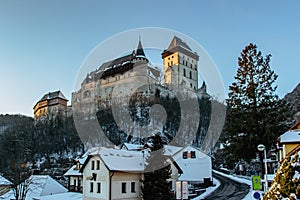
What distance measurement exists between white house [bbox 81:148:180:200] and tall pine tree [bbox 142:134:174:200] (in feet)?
3.90

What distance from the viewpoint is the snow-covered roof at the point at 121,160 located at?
81.3 feet

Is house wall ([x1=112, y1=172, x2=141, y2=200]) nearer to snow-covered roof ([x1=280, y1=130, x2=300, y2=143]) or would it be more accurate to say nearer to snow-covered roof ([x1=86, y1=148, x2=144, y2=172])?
snow-covered roof ([x1=86, y1=148, x2=144, y2=172])

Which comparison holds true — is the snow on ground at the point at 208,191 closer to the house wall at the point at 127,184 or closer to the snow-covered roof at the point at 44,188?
the house wall at the point at 127,184

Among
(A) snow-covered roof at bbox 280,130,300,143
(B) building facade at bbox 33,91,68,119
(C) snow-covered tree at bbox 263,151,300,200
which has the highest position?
(B) building facade at bbox 33,91,68,119

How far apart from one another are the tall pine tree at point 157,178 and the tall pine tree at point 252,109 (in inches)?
206

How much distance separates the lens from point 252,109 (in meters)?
20.9

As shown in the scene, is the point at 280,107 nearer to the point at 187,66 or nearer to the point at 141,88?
the point at 141,88

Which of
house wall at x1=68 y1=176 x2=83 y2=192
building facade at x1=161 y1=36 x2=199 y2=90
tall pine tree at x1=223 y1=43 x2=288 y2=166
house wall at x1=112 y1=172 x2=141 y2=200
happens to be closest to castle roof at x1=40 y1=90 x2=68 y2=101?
building facade at x1=161 y1=36 x2=199 y2=90

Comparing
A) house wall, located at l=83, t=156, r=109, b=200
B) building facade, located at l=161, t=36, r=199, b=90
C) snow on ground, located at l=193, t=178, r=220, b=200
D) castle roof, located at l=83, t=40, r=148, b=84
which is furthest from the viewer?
building facade, located at l=161, t=36, r=199, b=90

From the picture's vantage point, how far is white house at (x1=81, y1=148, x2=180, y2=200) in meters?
24.3

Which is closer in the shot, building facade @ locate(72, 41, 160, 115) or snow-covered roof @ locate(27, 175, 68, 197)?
snow-covered roof @ locate(27, 175, 68, 197)

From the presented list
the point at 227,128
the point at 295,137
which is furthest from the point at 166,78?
the point at 295,137

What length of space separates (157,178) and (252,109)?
28.4 feet

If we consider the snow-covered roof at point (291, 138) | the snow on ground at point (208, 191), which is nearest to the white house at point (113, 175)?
the snow on ground at point (208, 191)
